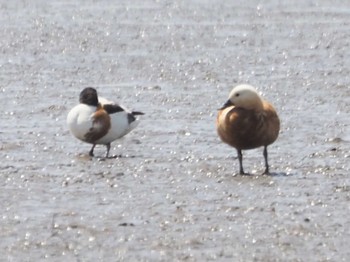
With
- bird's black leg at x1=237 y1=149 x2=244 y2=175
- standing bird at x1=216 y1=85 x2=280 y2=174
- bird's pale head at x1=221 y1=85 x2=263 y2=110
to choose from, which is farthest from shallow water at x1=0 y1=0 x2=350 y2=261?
bird's pale head at x1=221 y1=85 x2=263 y2=110

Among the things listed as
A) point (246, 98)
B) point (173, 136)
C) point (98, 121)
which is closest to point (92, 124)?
point (98, 121)

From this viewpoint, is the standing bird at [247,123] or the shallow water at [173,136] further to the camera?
the standing bird at [247,123]

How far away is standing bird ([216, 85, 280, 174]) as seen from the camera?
451 inches

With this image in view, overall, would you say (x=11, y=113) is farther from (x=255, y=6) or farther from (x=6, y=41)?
(x=255, y=6)

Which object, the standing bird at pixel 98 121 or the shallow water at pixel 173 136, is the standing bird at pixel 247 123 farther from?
the standing bird at pixel 98 121

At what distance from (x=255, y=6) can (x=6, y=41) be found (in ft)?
15.6

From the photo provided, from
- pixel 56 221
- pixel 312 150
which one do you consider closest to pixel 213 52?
pixel 312 150

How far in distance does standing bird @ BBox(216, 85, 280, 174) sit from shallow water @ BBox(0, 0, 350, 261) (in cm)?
23

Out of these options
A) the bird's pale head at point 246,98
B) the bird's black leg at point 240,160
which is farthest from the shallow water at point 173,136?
the bird's pale head at point 246,98

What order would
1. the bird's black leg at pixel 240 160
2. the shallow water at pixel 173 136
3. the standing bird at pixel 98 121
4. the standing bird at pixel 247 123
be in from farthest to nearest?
1. the standing bird at pixel 98 121
2. the standing bird at pixel 247 123
3. the bird's black leg at pixel 240 160
4. the shallow water at pixel 173 136

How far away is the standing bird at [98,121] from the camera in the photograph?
1250cm

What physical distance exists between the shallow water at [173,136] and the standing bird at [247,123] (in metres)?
0.23

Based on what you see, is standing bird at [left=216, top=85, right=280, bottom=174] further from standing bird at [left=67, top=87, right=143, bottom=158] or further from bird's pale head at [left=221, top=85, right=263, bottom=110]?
standing bird at [left=67, top=87, right=143, bottom=158]

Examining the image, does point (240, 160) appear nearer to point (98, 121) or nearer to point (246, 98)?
point (246, 98)
